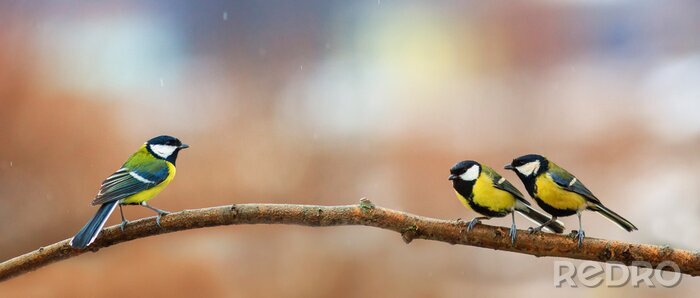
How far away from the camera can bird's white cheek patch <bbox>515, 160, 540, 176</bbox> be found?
44.4 inches

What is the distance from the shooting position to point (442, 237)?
1.11m

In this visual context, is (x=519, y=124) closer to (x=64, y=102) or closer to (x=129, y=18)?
(x=129, y=18)

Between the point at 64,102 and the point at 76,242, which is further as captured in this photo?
the point at 64,102

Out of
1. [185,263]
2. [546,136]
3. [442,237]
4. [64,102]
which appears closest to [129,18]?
[64,102]

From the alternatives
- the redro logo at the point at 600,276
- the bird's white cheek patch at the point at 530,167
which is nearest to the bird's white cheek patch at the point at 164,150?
the bird's white cheek patch at the point at 530,167

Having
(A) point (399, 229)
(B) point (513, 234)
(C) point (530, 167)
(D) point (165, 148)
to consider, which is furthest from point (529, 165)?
(D) point (165, 148)

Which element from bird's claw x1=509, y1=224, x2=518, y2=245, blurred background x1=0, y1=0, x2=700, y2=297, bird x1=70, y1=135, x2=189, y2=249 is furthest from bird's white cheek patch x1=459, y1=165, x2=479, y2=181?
blurred background x1=0, y1=0, x2=700, y2=297

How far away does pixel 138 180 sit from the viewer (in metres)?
1.19

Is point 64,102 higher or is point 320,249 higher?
point 64,102

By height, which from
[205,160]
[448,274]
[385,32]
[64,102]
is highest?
[385,32]

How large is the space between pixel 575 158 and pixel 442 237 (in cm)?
138

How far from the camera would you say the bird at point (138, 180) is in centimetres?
110

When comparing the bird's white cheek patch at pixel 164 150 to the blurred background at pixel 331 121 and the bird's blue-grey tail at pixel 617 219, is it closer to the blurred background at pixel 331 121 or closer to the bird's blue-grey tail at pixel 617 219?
the bird's blue-grey tail at pixel 617 219

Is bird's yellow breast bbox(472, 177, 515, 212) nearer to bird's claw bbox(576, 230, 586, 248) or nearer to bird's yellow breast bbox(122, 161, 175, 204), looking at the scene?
bird's claw bbox(576, 230, 586, 248)
